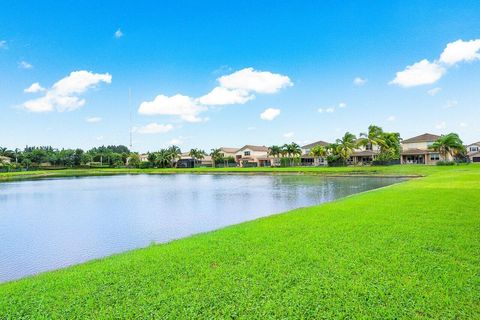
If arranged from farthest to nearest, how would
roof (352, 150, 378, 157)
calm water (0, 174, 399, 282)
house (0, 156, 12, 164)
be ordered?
house (0, 156, 12, 164), roof (352, 150, 378, 157), calm water (0, 174, 399, 282)

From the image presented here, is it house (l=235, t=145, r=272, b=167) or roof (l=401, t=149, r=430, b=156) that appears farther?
house (l=235, t=145, r=272, b=167)

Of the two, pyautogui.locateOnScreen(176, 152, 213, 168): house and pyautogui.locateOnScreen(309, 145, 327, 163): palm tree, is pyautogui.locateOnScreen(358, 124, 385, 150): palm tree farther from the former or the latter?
pyautogui.locateOnScreen(176, 152, 213, 168): house

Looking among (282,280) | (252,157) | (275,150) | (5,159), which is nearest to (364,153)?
(275,150)

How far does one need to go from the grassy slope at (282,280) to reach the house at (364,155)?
5793cm

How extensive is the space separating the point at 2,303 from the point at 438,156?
65.8 meters

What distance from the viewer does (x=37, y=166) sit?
8662cm

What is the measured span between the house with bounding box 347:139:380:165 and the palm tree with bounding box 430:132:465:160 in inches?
445

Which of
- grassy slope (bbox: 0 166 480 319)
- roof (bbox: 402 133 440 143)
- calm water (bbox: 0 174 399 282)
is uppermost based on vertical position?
roof (bbox: 402 133 440 143)

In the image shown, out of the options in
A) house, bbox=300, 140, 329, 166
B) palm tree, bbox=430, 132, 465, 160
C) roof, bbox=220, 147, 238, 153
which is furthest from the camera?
roof, bbox=220, 147, 238, 153

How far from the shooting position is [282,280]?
5.73 m

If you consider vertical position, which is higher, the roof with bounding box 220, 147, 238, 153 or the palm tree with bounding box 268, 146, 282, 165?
the roof with bounding box 220, 147, 238, 153

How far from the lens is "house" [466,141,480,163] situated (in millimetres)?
62844

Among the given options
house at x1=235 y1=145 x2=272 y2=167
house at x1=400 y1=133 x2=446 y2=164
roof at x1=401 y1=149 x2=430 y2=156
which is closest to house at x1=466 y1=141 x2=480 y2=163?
house at x1=400 y1=133 x2=446 y2=164

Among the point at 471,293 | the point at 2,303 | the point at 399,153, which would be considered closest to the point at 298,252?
the point at 471,293
